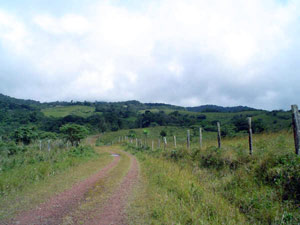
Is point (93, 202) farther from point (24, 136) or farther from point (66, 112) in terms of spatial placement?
point (66, 112)

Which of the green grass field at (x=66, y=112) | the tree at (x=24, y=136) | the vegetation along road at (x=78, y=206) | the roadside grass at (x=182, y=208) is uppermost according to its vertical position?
the green grass field at (x=66, y=112)

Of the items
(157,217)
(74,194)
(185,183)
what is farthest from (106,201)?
(185,183)

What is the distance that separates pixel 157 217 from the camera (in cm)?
451

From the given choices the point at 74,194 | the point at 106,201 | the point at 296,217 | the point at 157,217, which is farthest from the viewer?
the point at 74,194

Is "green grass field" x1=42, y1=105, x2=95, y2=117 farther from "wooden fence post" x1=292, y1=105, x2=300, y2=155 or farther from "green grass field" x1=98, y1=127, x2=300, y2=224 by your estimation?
"wooden fence post" x1=292, y1=105, x2=300, y2=155

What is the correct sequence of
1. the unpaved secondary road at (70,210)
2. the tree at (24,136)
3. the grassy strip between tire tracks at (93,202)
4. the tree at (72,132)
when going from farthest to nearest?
the tree at (24,136) → the tree at (72,132) → the grassy strip between tire tracks at (93,202) → the unpaved secondary road at (70,210)

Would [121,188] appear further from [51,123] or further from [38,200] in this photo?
[51,123]

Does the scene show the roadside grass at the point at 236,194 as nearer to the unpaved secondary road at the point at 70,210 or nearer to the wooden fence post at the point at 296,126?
the wooden fence post at the point at 296,126

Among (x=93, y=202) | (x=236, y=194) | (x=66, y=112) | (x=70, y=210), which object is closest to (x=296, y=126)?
(x=236, y=194)

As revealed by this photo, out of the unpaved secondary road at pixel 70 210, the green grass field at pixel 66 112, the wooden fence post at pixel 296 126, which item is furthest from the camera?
the green grass field at pixel 66 112

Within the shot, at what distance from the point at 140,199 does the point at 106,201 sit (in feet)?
3.26

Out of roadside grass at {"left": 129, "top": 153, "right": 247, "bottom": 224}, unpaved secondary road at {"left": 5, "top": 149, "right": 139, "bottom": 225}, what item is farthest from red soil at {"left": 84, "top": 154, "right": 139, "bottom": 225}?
roadside grass at {"left": 129, "top": 153, "right": 247, "bottom": 224}

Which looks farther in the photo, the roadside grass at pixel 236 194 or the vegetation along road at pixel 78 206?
the vegetation along road at pixel 78 206

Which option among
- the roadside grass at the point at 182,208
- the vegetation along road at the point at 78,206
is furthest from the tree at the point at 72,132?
the roadside grass at the point at 182,208
